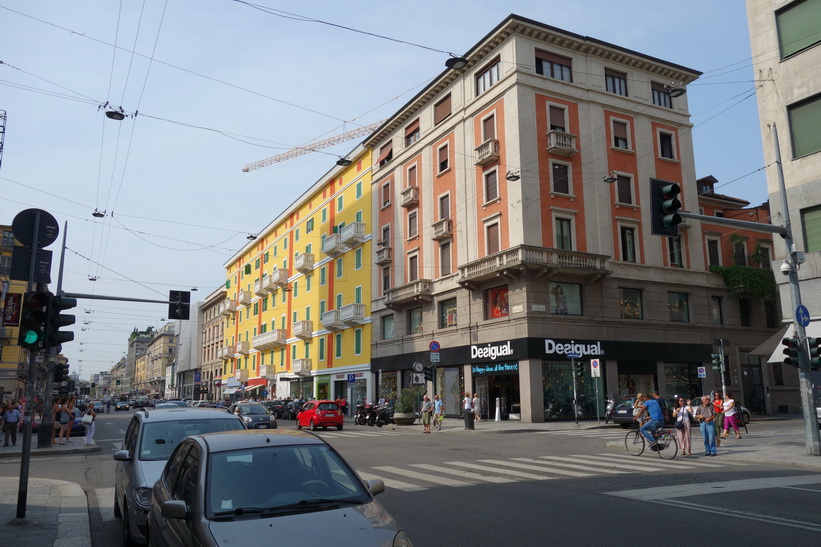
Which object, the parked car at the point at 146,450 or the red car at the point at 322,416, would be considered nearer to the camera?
the parked car at the point at 146,450

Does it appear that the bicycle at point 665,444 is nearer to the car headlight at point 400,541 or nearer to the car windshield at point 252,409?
the car headlight at point 400,541

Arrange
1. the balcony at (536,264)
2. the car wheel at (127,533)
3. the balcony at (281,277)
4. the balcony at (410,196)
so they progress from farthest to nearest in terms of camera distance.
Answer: the balcony at (281,277), the balcony at (410,196), the balcony at (536,264), the car wheel at (127,533)

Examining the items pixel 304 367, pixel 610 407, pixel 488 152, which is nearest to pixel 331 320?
pixel 304 367

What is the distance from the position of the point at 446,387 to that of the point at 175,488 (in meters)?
Answer: 32.7

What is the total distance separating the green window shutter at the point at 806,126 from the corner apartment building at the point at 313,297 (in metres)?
31.0

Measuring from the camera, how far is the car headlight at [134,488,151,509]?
22.5 feet

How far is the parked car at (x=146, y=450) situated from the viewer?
6953 millimetres

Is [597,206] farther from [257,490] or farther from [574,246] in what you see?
[257,490]

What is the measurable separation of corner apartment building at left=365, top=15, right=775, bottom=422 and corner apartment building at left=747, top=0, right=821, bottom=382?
11.4 m

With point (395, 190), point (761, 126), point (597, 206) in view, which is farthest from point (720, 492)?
point (395, 190)

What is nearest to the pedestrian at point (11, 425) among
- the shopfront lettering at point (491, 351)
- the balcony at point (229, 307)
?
the shopfront lettering at point (491, 351)

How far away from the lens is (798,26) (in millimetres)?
Result: 19812

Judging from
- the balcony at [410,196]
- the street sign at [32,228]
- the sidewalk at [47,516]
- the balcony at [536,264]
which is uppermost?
the balcony at [410,196]

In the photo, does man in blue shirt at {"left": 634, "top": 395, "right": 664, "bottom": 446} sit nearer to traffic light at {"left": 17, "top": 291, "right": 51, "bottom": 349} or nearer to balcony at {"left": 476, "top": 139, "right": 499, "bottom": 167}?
traffic light at {"left": 17, "top": 291, "right": 51, "bottom": 349}
